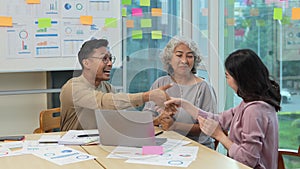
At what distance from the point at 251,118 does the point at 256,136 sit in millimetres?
84

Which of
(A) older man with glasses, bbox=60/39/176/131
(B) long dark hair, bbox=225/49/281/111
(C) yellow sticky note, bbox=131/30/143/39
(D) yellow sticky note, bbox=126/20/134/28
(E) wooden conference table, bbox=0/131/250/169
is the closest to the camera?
(E) wooden conference table, bbox=0/131/250/169

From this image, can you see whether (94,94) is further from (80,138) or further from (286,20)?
(286,20)

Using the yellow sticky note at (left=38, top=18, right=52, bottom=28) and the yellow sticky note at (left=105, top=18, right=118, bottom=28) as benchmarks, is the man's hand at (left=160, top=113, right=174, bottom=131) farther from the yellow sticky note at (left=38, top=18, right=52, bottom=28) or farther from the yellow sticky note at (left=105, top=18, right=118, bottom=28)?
the yellow sticky note at (left=38, top=18, right=52, bottom=28)

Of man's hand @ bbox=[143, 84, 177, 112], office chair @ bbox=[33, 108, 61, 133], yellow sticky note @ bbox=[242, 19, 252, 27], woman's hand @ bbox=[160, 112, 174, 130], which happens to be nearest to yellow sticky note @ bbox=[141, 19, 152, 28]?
man's hand @ bbox=[143, 84, 177, 112]

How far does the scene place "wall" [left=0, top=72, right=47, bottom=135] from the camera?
11.2 ft

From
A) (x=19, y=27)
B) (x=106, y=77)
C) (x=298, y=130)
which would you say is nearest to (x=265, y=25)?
(x=298, y=130)

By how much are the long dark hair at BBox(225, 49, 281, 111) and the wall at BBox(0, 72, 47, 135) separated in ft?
6.57

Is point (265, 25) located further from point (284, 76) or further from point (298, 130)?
point (298, 130)

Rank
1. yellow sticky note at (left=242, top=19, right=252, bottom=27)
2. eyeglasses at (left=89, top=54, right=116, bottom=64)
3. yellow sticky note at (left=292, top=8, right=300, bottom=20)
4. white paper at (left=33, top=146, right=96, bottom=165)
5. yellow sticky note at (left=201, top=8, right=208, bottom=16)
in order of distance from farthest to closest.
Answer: yellow sticky note at (left=201, top=8, right=208, bottom=16) → yellow sticky note at (left=242, top=19, right=252, bottom=27) → yellow sticky note at (left=292, top=8, right=300, bottom=20) → eyeglasses at (left=89, top=54, right=116, bottom=64) → white paper at (left=33, top=146, right=96, bottom=165)

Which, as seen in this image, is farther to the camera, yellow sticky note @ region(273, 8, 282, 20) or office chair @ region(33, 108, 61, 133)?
yellow sticky note @ region(273, 8, 282, 20)

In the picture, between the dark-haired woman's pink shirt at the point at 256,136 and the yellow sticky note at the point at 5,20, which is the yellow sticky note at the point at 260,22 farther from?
the yellow sticky note at the point at 5,20

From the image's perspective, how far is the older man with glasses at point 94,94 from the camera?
6.90 feet

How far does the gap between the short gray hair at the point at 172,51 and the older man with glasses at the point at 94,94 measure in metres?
0.12

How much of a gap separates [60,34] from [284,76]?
5.69ft
